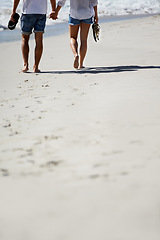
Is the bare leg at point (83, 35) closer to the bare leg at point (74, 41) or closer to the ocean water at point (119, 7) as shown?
the bare leg at point (74, 41)

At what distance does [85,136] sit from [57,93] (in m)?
1.53

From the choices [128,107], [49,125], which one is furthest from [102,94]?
[49,125]

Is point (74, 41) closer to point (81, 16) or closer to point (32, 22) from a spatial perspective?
point (81, 16)

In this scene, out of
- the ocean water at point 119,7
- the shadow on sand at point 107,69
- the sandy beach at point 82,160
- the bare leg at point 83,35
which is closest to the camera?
the sandy beach at point 82,160

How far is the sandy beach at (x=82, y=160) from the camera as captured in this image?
1.60m

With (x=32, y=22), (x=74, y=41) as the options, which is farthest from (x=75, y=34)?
(x=32, y=22)

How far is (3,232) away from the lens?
1.59 metres

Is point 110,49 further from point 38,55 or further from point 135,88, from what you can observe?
point 135,88

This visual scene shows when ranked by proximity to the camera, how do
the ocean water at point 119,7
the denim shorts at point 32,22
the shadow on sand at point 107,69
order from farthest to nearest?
the ocean water at point 119,7, the denim shorts at point 32,22, the shadow on sand at point 107,69

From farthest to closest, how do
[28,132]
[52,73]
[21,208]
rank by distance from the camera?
[52,73], [28,132], [21,208]

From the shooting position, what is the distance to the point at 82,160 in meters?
2.16

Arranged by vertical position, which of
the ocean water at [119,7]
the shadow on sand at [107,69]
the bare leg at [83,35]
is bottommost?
the ocean water at [119,7]

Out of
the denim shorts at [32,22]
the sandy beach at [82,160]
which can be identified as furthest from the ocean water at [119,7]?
the sandy beach at [82,160]

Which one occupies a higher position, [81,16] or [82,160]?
[81,16]
